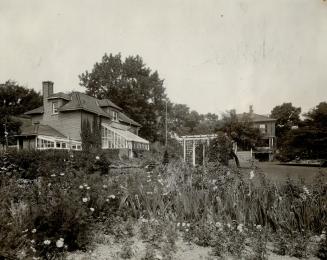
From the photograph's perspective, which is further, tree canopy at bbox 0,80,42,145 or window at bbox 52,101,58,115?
tree canopy at bbox 0,80,42,145

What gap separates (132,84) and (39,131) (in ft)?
87.6

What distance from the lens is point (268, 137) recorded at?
62.2 metres

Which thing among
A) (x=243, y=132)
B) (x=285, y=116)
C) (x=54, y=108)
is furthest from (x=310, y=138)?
(x=285, y=116)

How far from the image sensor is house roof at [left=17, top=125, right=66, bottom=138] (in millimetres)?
32062

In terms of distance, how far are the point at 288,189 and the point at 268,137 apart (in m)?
58.5

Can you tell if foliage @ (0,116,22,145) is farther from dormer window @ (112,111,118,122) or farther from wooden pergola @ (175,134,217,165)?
dormer window @ (112,111,118,122)

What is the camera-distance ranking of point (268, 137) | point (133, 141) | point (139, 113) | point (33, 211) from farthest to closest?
Answer: 1. point (268, 137)
2. point (139, 113)
3. point (133, 141)
4. point (33, 211)

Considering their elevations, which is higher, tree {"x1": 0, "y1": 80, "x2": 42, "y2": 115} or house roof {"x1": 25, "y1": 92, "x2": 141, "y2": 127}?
tree {"x1": 0, "y1": 80, "x2": 42, "y2": 115}

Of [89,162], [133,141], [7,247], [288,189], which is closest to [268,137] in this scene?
[133,141]

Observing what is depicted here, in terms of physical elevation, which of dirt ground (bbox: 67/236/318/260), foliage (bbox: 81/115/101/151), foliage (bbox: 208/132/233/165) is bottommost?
dirt ground (bbox: 67/236/318/260)

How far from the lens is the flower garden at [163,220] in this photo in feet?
15.0

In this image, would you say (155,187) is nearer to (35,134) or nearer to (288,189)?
(288,189)

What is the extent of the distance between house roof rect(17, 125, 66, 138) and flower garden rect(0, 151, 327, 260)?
1042 inches

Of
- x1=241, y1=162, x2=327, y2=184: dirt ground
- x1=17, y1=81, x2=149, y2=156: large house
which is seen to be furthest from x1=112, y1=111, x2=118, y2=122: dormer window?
x1=241, y1=162, x2=327, y2=184: dirt ground
